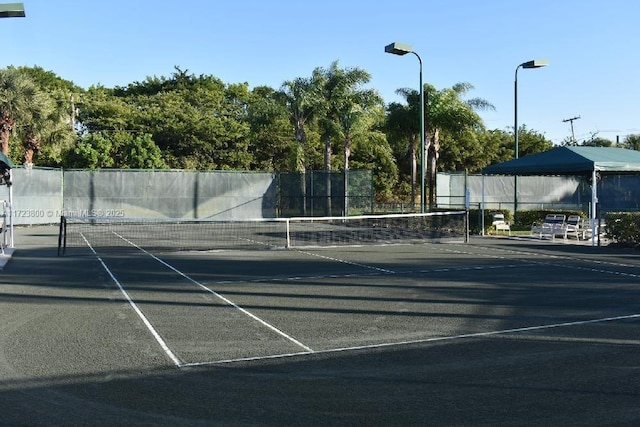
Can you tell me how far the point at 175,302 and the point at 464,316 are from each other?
15.0 ft

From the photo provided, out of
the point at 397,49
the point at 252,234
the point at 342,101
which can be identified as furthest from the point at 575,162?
the point at 342,101

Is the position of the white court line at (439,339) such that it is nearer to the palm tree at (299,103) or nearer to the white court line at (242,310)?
the white court line at (242,310)

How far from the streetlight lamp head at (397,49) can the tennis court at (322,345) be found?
1262 centimetres

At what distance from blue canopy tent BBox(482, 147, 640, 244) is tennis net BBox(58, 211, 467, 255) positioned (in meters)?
2.86

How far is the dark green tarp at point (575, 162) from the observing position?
78.7ft

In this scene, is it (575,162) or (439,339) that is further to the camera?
(575,162)

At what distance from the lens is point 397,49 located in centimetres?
2580

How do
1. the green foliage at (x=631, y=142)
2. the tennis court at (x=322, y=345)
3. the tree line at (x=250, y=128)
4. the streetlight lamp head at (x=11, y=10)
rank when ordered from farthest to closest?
the green foliage at (x=631, y=142) → the tree line at (x=250, y=128) → the streetlight lamp head at (x=11, y=10) → the tennis court at (x=322, y=345)

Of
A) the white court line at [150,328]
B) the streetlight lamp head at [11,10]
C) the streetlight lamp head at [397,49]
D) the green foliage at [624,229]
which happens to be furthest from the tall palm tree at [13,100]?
the green foliage at [624,229]

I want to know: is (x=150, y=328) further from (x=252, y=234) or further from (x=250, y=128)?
(x=250, y=128)

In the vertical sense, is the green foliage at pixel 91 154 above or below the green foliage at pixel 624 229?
above

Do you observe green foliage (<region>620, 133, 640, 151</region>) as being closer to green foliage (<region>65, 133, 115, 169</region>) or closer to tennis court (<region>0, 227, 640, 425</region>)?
green foliage (<region>65, 133, 115, 169</region>)

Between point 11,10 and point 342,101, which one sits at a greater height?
point 342,101

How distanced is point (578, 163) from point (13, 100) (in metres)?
28.1
